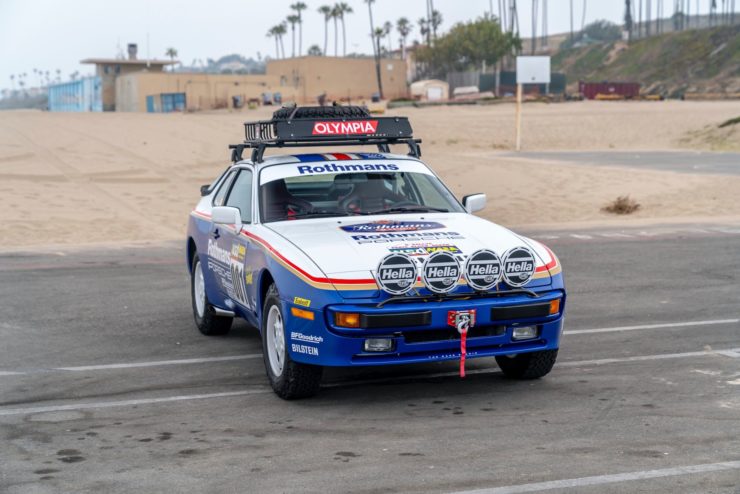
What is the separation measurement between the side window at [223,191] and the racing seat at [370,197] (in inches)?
60.3

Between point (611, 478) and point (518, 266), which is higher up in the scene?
point (518, 266)

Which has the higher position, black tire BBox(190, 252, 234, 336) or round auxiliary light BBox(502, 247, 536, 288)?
round auxiliary light BBox(502, 247, 536, 288)

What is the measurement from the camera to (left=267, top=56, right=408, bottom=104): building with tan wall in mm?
119750

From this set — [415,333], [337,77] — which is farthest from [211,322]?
[337,77]

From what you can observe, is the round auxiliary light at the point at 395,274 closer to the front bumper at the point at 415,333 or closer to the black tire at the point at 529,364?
the front bumper at the point at 415,333

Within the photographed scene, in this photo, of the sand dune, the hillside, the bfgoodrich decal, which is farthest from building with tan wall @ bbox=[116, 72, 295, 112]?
the bfgoodrich decal

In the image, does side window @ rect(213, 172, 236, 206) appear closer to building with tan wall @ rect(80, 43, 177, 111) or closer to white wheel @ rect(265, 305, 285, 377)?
white wheel @ rect(265, 305, 285, 377)

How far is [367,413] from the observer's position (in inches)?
281

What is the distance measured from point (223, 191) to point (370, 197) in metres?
1.79

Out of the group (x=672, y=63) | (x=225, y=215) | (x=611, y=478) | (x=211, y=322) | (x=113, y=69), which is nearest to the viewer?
(x=611, y=478)

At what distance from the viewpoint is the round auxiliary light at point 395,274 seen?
23.0 ft

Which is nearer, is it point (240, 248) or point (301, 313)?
point (301, 313)

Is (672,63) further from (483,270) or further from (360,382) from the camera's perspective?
(483,270)

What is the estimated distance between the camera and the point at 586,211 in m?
23.3
